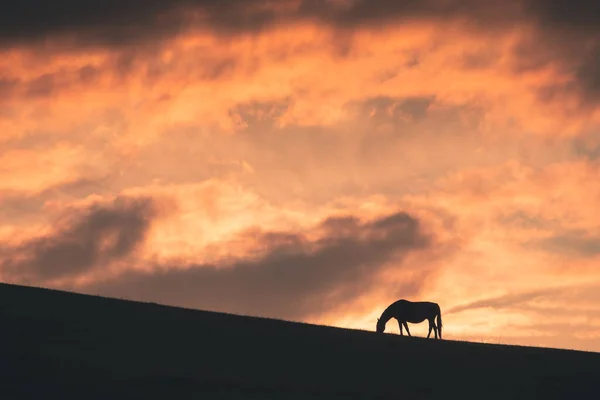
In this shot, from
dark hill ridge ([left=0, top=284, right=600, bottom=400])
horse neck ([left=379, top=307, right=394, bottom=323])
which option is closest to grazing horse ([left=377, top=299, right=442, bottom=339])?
horse neck ([left=379, top=307, right=394, bottom=323])

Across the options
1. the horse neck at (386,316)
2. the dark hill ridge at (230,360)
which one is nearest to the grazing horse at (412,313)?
the horse neck at (386,316)

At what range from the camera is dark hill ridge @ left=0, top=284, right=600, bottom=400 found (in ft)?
77.9

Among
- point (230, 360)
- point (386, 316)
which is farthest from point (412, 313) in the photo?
point (230, 360)

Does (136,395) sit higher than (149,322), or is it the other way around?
(149,322)

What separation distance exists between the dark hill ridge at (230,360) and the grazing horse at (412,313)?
18.6ft

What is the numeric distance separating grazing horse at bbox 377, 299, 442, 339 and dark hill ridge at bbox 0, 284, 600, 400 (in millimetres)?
5661

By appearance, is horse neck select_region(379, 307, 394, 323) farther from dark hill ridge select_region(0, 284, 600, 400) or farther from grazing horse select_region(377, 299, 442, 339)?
dark hill ridge select_region(0, 284, 600, 400)

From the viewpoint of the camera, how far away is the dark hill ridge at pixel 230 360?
23750 millimetres

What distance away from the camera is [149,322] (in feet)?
110

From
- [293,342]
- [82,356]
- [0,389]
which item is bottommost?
[0,389]

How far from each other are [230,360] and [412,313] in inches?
679

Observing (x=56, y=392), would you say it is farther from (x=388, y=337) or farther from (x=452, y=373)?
(x=388, y=337)

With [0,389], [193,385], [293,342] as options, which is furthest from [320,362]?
[0,389]

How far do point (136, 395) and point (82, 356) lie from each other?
4185 millimetres
